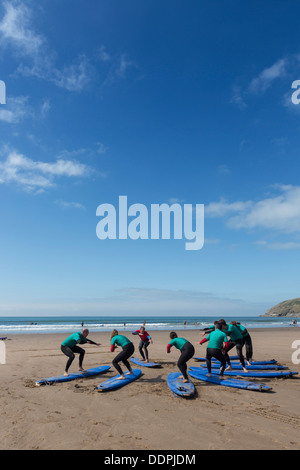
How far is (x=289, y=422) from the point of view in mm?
6340

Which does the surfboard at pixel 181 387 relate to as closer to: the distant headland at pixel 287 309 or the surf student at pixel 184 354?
the surf student at pixel 184 354

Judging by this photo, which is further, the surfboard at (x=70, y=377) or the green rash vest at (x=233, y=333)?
the green rash vest at (x=233, y=333)

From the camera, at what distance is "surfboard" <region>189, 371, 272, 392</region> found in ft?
28.9

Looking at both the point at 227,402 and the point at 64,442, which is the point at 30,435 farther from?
the point at 227,402

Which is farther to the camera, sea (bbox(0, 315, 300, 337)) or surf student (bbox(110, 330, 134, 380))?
sea (bbox(0, 315, 300, 337))

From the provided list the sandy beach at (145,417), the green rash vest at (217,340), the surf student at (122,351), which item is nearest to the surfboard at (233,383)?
the sandy beach at (145,417)

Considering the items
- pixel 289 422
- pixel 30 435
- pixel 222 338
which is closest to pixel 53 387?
pixel 30 435

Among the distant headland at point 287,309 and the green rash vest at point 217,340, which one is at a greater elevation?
the green rash vest at point 217,340

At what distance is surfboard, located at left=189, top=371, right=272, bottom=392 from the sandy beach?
16 centimetres

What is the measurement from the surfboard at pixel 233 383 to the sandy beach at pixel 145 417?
0.16 metres

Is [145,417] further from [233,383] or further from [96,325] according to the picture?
[96,325]

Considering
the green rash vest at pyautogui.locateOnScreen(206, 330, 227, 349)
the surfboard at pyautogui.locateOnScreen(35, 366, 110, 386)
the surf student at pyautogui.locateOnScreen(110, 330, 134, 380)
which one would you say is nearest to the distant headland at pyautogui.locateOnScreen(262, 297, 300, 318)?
the green rash vest at pyautogui.locateOnScreen(206, 330, 227, 349)

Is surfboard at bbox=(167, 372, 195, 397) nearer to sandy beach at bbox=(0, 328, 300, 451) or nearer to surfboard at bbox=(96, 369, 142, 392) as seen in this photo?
sandy beach at bbox=(0, 328, 300, 451)

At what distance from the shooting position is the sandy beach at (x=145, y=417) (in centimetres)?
530
